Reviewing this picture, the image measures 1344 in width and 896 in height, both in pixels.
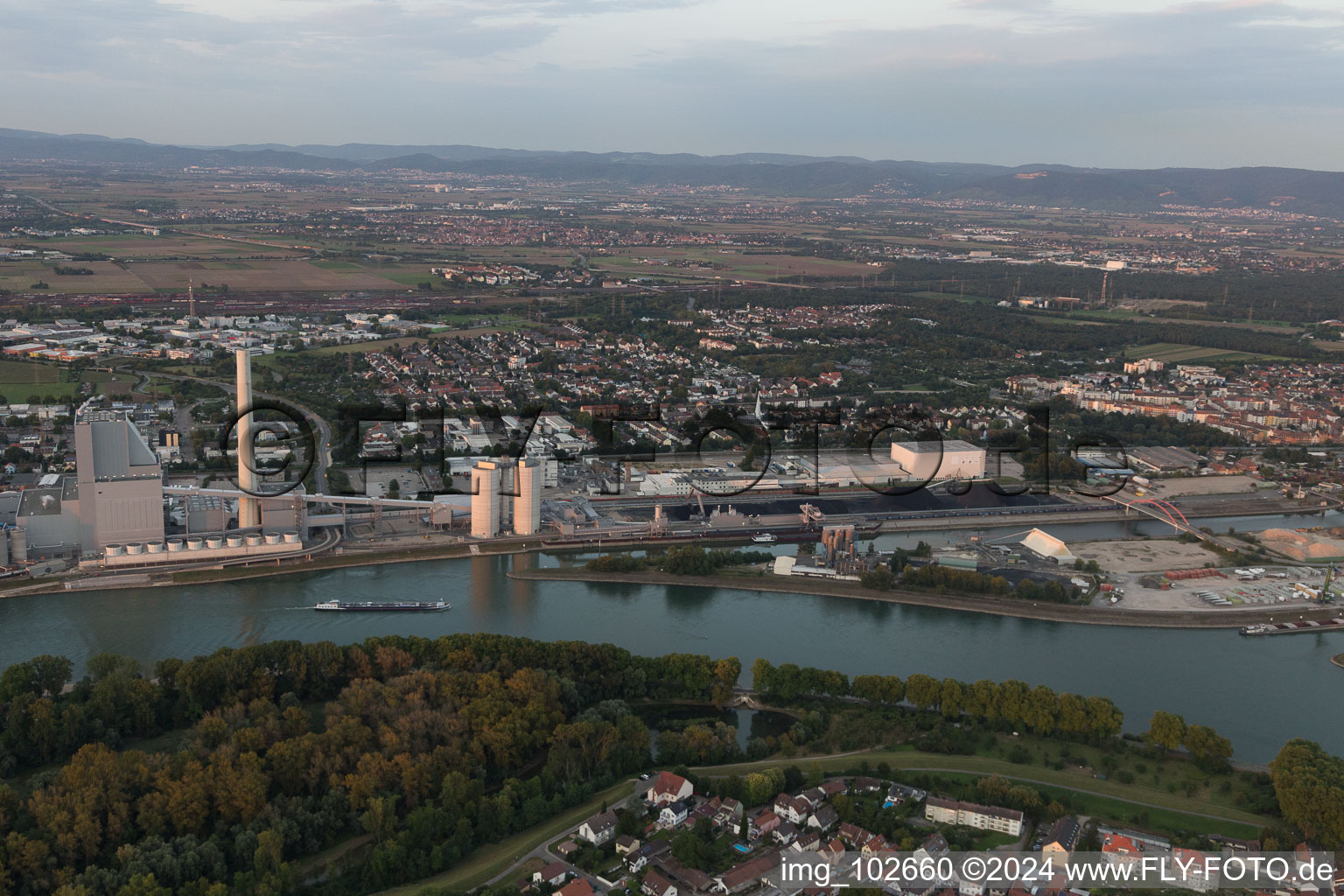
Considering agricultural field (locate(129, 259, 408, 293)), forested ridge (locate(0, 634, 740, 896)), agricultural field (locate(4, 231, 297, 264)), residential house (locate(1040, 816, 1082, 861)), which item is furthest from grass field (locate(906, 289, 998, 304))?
residential house (locate(1040, 816, 1082, 861))

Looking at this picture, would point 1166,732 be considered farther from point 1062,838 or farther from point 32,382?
point 32,382

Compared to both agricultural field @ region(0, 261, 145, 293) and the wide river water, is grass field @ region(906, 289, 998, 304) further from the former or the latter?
the wide river water

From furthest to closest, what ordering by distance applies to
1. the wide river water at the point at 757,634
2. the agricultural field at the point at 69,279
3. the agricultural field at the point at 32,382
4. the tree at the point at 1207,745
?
the agricultural field at the point at 69,279 → the agricultural field at the point at 32,382 → the wide river water at the point at 757,634 → the tree at the point at 1207,745

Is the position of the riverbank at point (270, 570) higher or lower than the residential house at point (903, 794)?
higher

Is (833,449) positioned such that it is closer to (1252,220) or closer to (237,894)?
(237,894)

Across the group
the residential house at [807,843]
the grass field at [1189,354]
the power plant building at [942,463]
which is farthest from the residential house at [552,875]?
the grass field at [1189,354]

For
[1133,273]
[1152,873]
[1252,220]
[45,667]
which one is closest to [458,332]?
[45,667]

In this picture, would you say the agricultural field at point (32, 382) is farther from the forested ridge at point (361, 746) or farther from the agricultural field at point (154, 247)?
the agricultural field at point (154, 247)
